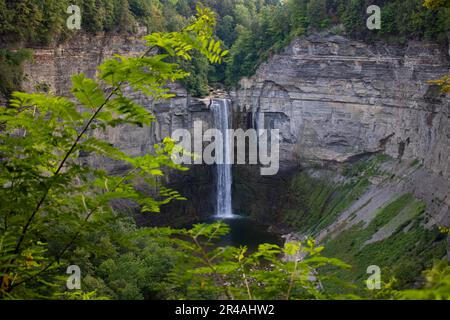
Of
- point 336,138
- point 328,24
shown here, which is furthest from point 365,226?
point 328,24

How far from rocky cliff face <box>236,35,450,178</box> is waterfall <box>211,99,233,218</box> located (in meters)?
2.69

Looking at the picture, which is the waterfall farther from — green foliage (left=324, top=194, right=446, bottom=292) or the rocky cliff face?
green foliage (left=324, top=194, right=446, bottom=292)

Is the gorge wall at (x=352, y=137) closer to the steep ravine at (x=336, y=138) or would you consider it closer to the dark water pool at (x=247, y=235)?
the steep ravine at (x=336, y=138)

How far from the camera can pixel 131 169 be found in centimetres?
4091

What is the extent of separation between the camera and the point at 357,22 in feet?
175

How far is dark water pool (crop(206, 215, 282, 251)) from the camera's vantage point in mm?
51594

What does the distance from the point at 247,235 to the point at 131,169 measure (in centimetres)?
1744

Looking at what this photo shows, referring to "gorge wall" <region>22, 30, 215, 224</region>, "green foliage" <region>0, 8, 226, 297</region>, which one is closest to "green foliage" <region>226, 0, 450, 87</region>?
"gorge wall" <region>22, 30, 215, 224</region>

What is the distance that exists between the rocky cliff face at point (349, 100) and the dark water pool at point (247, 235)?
8.25 meters

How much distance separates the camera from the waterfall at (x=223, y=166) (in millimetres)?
62656

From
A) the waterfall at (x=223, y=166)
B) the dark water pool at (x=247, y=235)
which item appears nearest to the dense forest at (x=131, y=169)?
the waterfall at (x=223, y=166)

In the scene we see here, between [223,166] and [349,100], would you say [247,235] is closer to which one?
[223,166]
